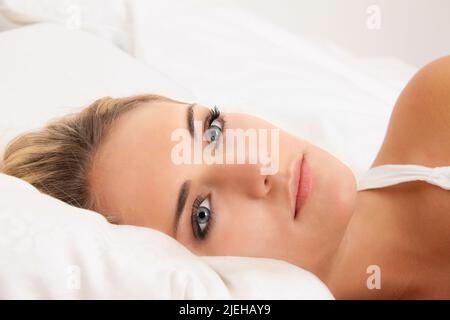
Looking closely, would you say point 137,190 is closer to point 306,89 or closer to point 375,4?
point 306,89

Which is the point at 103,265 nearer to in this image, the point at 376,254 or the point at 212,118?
the point at 212,118

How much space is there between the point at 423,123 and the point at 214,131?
1.47 feet

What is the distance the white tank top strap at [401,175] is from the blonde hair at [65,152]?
0.49 metres

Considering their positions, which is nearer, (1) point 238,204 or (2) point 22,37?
(1) point 238,204

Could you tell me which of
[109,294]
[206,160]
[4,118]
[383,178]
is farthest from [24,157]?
[383,178]

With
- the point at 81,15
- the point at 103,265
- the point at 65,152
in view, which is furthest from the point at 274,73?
the point at 103,265

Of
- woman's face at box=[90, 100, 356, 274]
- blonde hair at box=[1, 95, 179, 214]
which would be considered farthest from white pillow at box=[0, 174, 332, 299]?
blonde hair at box=[1, 95, 179, 214]

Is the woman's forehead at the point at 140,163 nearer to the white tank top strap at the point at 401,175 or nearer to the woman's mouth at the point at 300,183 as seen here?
the woman's mouth at the point at 300,183

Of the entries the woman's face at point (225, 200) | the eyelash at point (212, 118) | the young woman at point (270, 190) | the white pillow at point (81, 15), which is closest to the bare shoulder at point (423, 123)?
the young woman at point (270, 190)

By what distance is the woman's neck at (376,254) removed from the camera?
1.21m

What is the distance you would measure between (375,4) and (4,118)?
4.27 feet

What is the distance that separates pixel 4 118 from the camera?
52.7 inches

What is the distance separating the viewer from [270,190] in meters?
1.05

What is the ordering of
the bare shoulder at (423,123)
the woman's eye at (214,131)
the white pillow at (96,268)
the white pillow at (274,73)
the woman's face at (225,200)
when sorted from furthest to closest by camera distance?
the white pillow at (274,73) → the bare shoulder at (423,123) → the woman's eye at (214,131) → the woman's face at (225,200) → the white pillow at (96,268)
